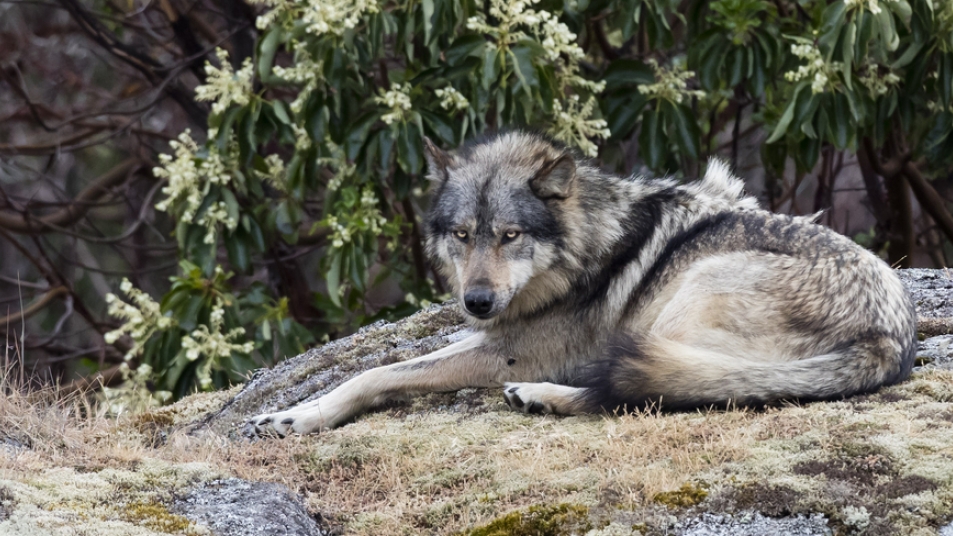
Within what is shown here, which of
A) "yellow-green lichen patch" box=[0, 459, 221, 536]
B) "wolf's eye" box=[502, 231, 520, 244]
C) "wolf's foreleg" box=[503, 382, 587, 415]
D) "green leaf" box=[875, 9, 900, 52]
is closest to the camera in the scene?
"yellow-green lichen patch" box=[0, 459, 221, 536]

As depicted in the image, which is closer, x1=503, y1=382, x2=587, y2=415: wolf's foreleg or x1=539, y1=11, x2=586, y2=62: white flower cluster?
x1=503, y1=382, x2=587, y2=415: wolf's foreleg

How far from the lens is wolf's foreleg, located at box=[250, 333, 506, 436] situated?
4.57 metres

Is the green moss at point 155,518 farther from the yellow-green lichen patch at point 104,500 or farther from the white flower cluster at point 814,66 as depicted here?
the white flower cluster at point 814,66

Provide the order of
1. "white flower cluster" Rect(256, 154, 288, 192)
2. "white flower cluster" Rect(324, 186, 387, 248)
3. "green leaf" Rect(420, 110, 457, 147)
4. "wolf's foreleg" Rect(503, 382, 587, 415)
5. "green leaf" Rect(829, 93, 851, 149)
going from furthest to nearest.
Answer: "white flower cluster" Rect(256, 154, 288, 192) < "white flower cluster" Rect(324, 186, 387, 248) < "green leaf" Rect(420, 110, 457, 147) < "green leaf" Rect(829, 93, 851, 149) < "wolf's foreleg" Rect(503, 382, 587, 415)

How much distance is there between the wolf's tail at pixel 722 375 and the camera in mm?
3982

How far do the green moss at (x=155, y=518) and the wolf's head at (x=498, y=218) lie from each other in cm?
177

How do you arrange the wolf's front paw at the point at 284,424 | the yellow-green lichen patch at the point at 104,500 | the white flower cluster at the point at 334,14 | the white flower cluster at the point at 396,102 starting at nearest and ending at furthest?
the yellow-green lichen patch at the point at 104,500, the wolf's front paw at the point at 284,424, the white flower cluster at the point at 334,14, the white flower cluster at the point at 396,102

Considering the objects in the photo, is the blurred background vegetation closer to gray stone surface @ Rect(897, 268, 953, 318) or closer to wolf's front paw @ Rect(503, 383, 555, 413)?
gray stone surface @ Rect(897, 268, 953, 318)

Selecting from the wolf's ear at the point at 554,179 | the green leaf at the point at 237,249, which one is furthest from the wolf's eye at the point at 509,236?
the green leaf at the point at 237,249

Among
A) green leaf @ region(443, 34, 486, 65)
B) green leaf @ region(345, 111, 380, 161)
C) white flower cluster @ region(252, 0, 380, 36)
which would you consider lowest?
green leaf @ region(345, 111, 380, 161)

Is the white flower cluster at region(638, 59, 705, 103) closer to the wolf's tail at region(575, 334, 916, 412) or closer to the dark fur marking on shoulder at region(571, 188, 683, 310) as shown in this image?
the dark fur marking on shoulder at region(571, 188, 683, 310)

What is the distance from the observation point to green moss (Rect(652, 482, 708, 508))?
306 centimetres

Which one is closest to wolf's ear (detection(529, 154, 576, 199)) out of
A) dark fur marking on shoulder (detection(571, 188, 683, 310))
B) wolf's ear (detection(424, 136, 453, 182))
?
dark fur marking on shoulder (detection(571, 188, 683, 310))

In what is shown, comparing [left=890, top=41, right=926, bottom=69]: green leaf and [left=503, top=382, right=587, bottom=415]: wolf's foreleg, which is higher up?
[left=890, top=41, right=926, bottom=69]: green leaf
